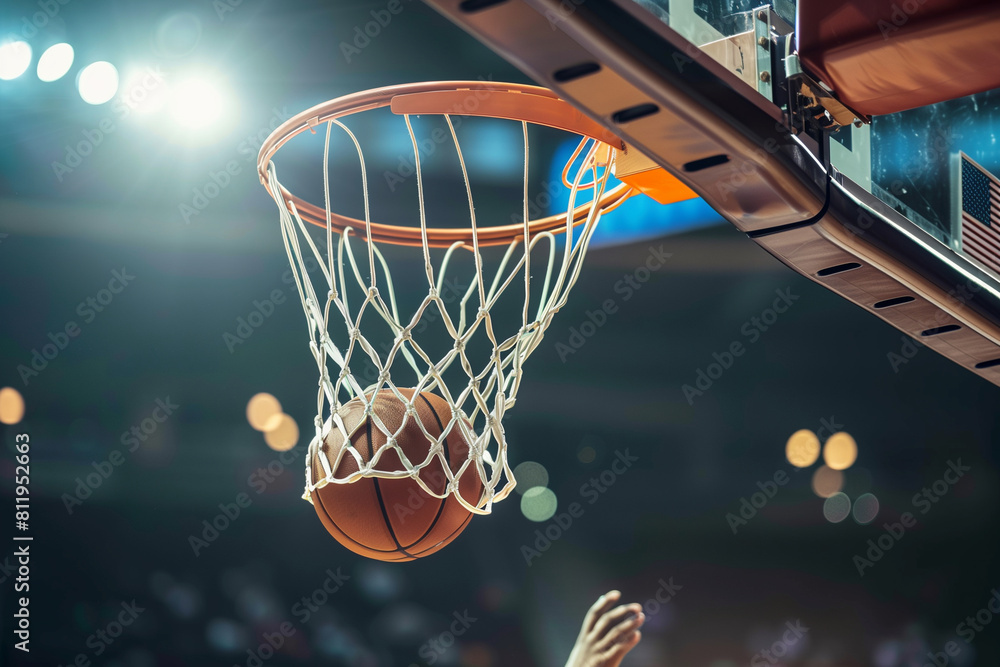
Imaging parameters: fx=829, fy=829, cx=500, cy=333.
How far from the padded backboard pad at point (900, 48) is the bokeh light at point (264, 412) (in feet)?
11.3

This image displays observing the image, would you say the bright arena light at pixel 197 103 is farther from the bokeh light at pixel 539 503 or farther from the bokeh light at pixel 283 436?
the bokeh light at pixel 539 503

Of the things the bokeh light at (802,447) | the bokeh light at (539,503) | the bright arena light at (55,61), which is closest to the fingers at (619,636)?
the bokeh light at (539,503)

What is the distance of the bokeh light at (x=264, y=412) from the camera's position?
156 inches

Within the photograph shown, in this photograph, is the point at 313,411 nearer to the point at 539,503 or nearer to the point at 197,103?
the point at 539,503

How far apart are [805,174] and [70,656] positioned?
397cm

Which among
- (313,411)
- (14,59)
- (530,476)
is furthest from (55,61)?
(530,476)

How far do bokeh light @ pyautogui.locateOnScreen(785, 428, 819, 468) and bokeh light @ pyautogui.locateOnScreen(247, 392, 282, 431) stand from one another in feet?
8.56

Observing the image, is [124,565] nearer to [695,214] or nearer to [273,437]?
[273,437]

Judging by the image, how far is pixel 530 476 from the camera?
423 cm

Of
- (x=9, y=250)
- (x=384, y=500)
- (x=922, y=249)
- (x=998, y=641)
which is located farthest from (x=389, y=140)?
(x=998, y=641)

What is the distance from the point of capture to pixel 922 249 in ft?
3.36

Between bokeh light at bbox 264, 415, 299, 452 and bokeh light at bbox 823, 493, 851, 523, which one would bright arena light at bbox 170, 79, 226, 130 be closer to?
bokeh light at bbox 264, 415, 299, 452

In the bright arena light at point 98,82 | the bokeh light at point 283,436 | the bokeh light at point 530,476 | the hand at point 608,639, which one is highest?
the bright arena light at point 98,82

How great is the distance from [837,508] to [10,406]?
13.3 feet
